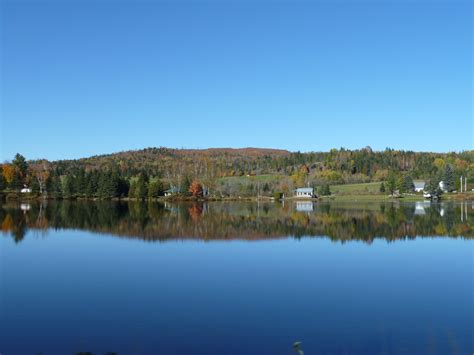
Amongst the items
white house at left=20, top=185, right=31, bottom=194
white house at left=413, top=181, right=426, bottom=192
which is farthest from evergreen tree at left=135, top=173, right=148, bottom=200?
white house at left=413, top=181, right=426, bottom=192

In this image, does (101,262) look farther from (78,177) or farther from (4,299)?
(78,177)

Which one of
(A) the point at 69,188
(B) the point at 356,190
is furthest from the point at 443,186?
(A) the point at 69,188

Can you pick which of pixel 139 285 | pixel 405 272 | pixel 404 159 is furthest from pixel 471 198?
pixel 139 285

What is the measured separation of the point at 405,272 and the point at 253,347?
28.5ft

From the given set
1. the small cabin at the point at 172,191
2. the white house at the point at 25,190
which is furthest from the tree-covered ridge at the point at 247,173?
the white house at the point at 25,190

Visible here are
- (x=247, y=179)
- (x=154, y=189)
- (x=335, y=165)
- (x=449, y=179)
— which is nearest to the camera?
(x=154, y=189)

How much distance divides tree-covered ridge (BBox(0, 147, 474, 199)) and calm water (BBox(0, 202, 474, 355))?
191 feet

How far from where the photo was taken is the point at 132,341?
8.61 metres

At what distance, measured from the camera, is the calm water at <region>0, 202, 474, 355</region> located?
859cm

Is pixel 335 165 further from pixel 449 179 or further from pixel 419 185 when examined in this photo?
pixel 449 179

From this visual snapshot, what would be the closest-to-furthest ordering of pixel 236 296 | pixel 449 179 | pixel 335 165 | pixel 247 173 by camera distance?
pixel 236 296
pixel 449 179
pixel 335 165
pixel 247 173

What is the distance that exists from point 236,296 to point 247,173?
117 m

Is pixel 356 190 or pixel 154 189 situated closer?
pixel 154 189

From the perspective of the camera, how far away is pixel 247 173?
128m
